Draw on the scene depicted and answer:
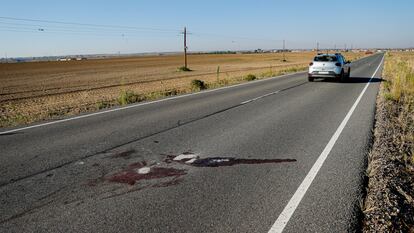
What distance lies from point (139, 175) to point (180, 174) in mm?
579

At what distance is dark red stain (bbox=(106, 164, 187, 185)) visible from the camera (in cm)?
497

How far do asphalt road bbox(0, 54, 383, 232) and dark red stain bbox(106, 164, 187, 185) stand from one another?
15 millimetres

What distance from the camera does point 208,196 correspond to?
4.43 meters

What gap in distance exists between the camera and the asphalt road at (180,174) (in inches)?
150

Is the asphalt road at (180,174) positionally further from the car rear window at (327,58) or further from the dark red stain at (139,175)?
the car rear window at (327,58)

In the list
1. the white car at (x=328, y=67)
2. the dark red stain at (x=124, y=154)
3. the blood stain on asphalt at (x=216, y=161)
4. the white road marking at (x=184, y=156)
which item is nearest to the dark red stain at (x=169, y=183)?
the blood stain on asphalt at (x=216, y=161)

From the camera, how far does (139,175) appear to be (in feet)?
17.0

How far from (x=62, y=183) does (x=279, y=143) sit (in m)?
3.95

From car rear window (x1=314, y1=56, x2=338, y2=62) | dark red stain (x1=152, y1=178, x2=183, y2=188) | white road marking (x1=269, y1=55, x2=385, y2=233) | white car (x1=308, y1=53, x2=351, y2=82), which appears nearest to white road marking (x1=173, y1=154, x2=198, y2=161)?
dark red stain (x1=152, y1=178, x2=183, y2=188)

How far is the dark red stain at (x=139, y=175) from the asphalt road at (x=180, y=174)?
1cm

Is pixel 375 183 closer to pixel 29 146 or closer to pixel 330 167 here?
pixel 330 167

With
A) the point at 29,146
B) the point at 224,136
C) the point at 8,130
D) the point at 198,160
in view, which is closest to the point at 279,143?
the point at 224,136

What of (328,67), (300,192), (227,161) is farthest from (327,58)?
(300,192)

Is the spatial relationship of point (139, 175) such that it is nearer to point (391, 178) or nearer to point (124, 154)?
point (124, 154)
